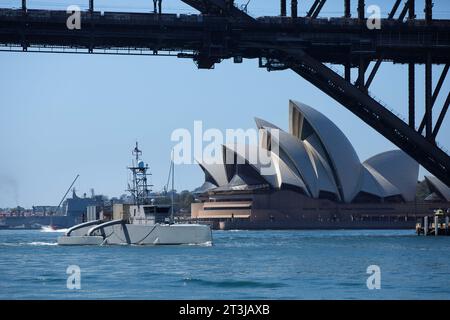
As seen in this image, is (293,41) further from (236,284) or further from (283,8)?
(236,284)

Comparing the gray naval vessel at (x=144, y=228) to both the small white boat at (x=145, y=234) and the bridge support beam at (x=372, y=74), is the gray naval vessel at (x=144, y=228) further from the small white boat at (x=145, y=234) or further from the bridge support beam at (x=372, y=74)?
the bridge support beam at (x=372, y=74)

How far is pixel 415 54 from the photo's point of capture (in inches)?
3132

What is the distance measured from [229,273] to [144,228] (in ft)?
94.6

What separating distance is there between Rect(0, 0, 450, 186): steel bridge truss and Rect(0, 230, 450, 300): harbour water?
10.7m

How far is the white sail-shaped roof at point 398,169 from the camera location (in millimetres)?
146250

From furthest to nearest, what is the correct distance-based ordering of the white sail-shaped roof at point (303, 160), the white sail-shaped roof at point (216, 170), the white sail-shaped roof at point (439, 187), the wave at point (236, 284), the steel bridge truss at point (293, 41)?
the white sail-shaped roof at point (439, 187) < the white sail-shaped roof at point (216, 170) < the white sail-shaped roof at point (303, 160) < the steel bridge truss at point (293, 41) < the wave at point (236, 284)

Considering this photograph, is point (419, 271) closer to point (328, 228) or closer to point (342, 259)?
point (342, 259)

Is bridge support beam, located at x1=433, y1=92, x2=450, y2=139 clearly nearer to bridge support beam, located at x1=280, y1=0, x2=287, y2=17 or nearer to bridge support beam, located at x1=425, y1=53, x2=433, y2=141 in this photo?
bridge support beam, located at x1=425, y1=53, x2=433, y2=141

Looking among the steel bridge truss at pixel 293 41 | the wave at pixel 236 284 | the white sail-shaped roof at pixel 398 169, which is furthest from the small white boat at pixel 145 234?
the white sail-shaped roof at pixel 398 169

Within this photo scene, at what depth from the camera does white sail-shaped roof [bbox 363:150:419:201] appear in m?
146

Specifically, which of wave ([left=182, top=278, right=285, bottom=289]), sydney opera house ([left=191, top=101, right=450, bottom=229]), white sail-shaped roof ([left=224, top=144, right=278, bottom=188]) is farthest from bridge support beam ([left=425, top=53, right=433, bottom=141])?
white sail-shaped roof ([left=224, top=144, right=278, bottom=188])

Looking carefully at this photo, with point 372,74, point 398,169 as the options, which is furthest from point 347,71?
point 398,169

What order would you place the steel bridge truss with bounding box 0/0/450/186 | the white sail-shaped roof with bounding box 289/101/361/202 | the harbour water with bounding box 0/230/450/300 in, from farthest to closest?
the white sail-shaped roof with bounding box 289/101/361/202 < the steel bridge truss with bounding box 0/0/450/186 < the harbour water with bounding box 0/230/450/300
